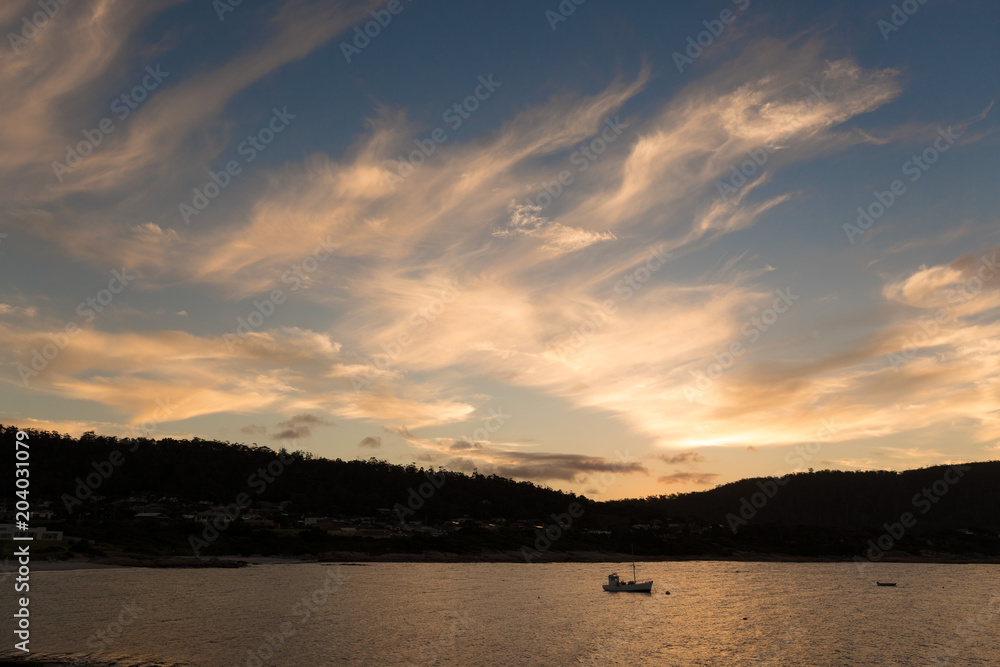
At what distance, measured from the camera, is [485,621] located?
6731 cm

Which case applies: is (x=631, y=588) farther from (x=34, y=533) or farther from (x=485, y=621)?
(x=34, y=533)

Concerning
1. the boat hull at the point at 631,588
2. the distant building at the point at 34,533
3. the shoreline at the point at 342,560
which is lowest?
the shoreline at the point at 342,560

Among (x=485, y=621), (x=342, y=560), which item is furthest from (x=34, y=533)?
(x=485, y=621)

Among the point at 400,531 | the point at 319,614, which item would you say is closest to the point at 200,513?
the point at 400,531

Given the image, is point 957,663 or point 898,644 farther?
point 898,644

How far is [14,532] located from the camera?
110 meters

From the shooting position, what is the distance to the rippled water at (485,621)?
48906 mm

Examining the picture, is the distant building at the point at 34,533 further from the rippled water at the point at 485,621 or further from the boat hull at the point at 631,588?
the boat hull at the point at 631,588

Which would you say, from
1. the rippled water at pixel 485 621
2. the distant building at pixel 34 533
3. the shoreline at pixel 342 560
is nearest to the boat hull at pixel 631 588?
the rippled water at pixel 485 621

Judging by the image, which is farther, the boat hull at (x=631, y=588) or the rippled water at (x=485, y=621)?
the boat hull at (x=631, y=588)

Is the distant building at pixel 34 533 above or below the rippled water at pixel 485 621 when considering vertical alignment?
above

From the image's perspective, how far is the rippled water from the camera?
48.9 m

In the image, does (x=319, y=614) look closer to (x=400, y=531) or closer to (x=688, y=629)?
(x=688, y=629)

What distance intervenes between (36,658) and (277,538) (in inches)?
4659
